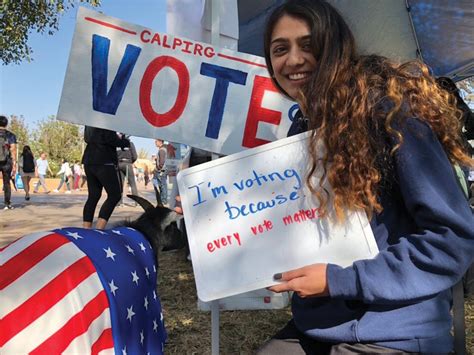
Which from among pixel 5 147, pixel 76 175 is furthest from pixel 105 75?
pixel 76 175

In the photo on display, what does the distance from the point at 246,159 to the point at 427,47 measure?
441cm

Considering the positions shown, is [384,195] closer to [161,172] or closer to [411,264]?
[411,264]

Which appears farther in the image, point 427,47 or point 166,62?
point 427,47

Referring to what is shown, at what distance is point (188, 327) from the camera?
257 centimetres

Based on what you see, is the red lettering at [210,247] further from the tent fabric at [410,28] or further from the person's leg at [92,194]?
the tent fabric at [410,28]

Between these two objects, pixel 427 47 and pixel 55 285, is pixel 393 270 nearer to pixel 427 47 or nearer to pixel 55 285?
pixel 55 285

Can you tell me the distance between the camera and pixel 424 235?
87cm

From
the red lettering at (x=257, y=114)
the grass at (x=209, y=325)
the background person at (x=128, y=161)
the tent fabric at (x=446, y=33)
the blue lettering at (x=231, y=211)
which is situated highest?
the tent fabric at (x=446, y=33)

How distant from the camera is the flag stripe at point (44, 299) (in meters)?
1.12

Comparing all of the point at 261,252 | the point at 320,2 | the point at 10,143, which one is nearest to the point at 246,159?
the point at 261,252

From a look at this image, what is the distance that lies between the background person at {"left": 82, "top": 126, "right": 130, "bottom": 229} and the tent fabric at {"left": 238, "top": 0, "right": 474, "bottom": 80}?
6.51ft

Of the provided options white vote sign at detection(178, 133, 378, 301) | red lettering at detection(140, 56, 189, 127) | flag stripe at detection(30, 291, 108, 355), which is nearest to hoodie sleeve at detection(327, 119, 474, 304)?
white vote sign at detection(178, 133, 378, 301)

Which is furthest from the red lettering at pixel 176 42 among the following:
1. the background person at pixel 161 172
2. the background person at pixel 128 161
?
the background person at pixel 161 172

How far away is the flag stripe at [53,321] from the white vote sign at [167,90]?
2.65ft
